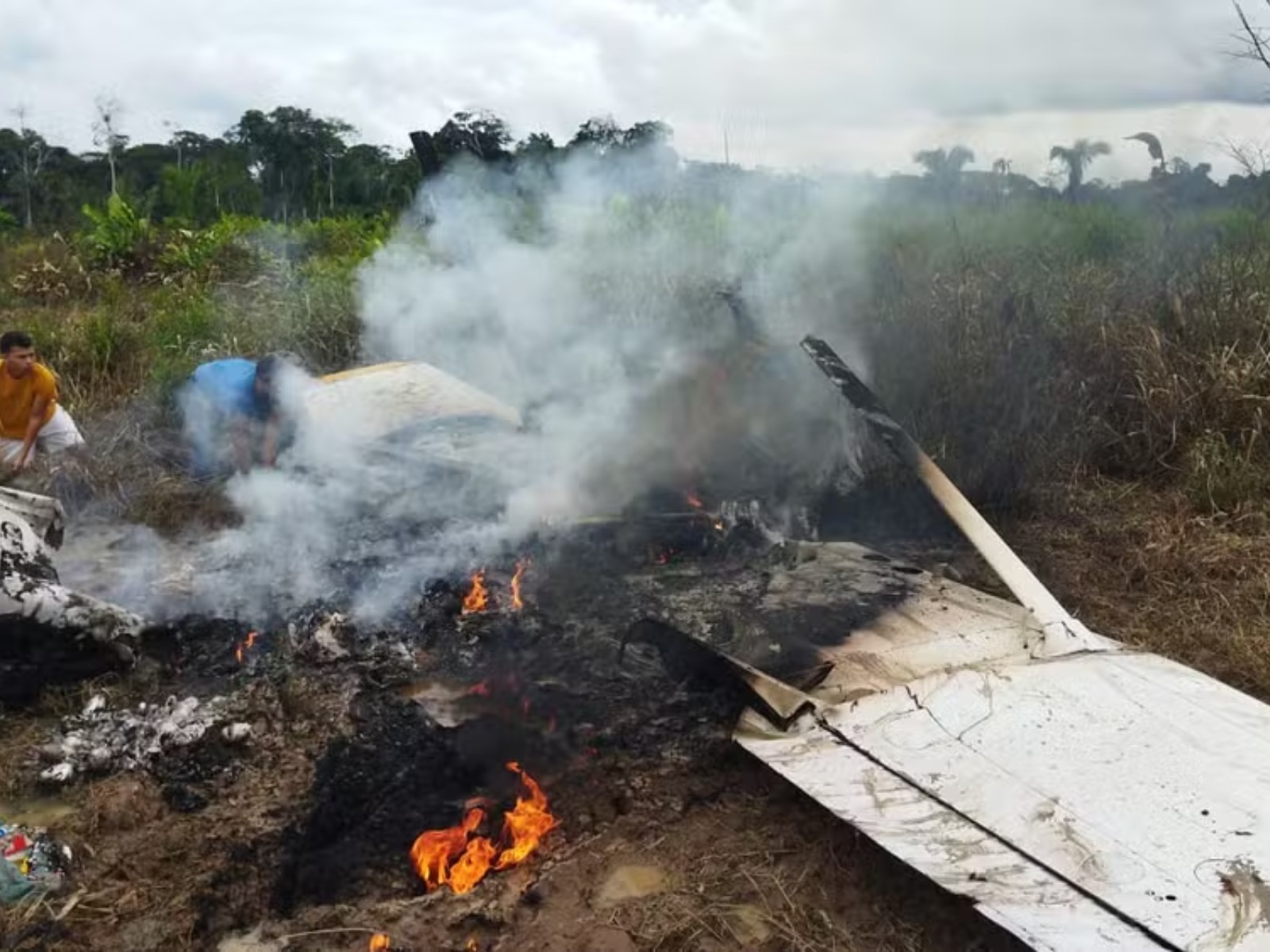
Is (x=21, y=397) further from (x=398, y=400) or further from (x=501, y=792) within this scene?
(x=501, y=792)

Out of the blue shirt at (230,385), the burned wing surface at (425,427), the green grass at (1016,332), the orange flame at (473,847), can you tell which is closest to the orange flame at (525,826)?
the orange flame at (473,847)

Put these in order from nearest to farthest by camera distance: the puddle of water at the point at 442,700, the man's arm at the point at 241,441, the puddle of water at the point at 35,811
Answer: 1. the puddle of water at the point at 35,811
2. the puddle of water at the point at 442,700
3. the man's arm at the point at 241,441

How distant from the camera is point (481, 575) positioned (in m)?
5.61

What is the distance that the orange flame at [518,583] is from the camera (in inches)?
210

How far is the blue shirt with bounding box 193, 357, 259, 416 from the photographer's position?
7609 mm

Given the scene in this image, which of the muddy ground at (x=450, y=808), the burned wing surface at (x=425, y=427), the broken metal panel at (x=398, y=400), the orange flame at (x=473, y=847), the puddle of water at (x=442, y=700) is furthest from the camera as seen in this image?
the broken metal panel at (x=398, y=400)

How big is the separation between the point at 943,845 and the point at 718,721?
1376mm

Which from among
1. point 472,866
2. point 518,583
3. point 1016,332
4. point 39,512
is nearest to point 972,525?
point 518,583

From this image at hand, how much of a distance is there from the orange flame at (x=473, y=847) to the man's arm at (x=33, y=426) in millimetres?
5655

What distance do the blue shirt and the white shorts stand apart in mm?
1010

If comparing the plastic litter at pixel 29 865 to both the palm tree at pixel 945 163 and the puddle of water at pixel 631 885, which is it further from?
the palm tree at pixel 945 163

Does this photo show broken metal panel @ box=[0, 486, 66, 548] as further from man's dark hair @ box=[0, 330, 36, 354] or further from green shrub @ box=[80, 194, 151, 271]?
green shrub @ box=[80, 194, 151, 271]

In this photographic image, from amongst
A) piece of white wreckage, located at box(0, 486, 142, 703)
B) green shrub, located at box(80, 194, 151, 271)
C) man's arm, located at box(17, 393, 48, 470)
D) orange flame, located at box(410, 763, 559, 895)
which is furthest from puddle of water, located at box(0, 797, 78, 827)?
green shrub, located at box(80, 194, 151, 271)

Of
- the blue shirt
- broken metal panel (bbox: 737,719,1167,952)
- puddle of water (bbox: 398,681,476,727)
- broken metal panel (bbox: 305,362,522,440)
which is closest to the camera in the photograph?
broken metal panel (bbox: 737,719,1167,952)
